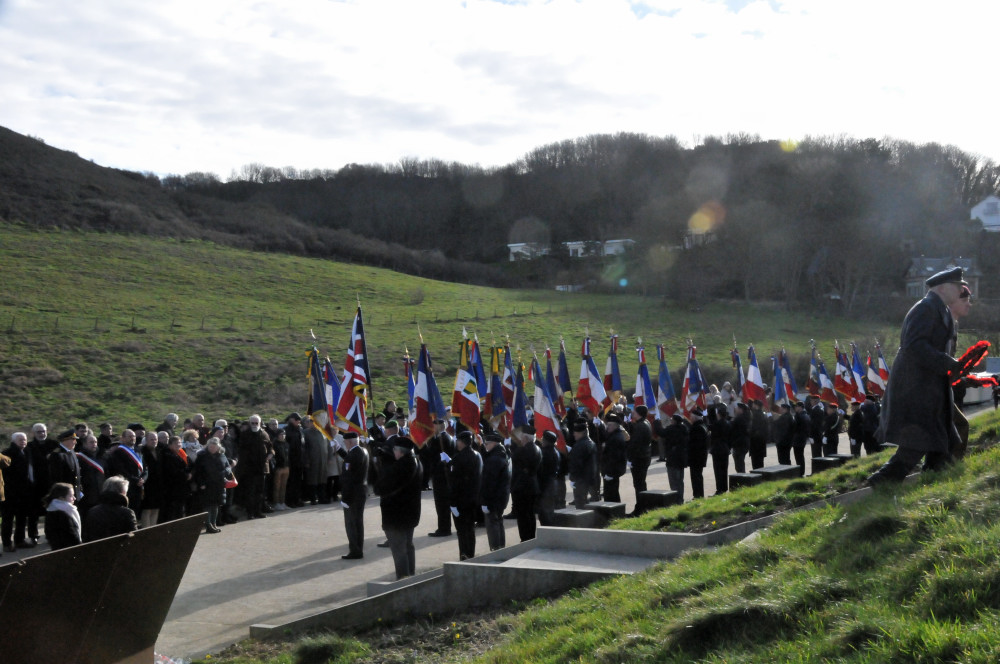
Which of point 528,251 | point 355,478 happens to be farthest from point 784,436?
point 528,251

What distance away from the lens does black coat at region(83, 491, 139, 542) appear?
307 inches

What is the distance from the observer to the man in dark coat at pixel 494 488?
11.6 metres

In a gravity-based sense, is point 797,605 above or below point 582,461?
above

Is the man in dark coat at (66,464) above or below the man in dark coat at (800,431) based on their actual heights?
above

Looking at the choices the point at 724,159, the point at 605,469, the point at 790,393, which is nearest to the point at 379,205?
the point at 724,159

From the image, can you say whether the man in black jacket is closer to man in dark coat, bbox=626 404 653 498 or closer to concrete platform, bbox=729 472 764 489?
man in dark coat, bbox=626 404 653 498

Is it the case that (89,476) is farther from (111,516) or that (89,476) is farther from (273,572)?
(111,516)

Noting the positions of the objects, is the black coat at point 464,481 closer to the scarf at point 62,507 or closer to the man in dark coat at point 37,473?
the scarf at point 62,507

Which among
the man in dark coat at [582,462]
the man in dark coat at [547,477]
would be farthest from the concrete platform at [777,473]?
the man in dark coat at [547,477]

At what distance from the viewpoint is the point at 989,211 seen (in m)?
83.7

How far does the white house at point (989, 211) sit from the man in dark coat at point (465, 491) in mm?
83285

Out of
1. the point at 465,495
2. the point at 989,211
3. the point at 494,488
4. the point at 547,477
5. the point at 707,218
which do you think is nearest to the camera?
the point at 465,495

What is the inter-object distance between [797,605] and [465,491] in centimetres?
679

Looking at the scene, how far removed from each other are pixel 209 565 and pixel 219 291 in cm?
5046
